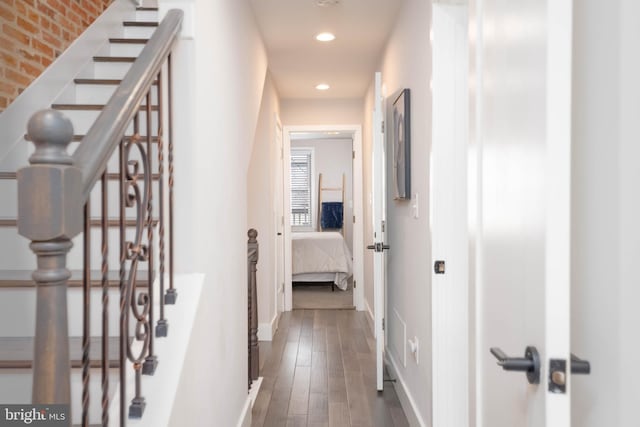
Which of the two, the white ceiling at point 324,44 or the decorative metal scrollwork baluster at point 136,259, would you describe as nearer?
the decorative metal scrollwork baluster at point 136,259

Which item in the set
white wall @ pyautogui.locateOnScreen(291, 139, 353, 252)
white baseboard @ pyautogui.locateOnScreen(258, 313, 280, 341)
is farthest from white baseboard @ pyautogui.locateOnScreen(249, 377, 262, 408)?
white wall @ pyautogui.locateOnScreen(291, 139, 353, 252)

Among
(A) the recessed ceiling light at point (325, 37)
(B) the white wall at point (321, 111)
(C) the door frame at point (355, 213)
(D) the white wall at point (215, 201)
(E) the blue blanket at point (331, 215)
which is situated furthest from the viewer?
(E) the blue blanket at point (331, 215)

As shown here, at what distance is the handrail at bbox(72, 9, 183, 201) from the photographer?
37.1 inches

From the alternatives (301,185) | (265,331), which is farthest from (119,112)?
(301,185)

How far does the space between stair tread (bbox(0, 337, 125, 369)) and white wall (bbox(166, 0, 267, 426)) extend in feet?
0.83

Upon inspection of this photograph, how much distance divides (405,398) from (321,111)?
4099mm

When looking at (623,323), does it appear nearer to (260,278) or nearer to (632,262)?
(632,262)

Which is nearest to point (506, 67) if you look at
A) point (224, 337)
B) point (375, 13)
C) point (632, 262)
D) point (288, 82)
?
point (632, 262)

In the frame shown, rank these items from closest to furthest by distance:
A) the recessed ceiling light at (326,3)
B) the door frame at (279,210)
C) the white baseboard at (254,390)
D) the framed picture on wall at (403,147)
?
1. the framed picture on wall at (403,147)
2. the white baseboard at (254,390)
3. the recessed ceiling light at (326,3)
4. the door frame at (279,210)

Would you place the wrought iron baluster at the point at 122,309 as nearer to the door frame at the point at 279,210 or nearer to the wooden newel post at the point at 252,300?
the wooden newel post at the point at 252,300

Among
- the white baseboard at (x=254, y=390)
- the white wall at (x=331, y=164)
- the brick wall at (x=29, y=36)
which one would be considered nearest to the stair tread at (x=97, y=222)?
the brick wall at (x=29, y=36)

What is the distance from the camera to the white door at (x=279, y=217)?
5.60 m

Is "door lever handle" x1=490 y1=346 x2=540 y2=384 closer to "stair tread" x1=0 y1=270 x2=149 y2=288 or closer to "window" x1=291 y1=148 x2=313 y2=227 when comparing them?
"stair tread" x1=0 y1=270 x2=149 y2=288

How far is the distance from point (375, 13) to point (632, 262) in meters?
3.08
